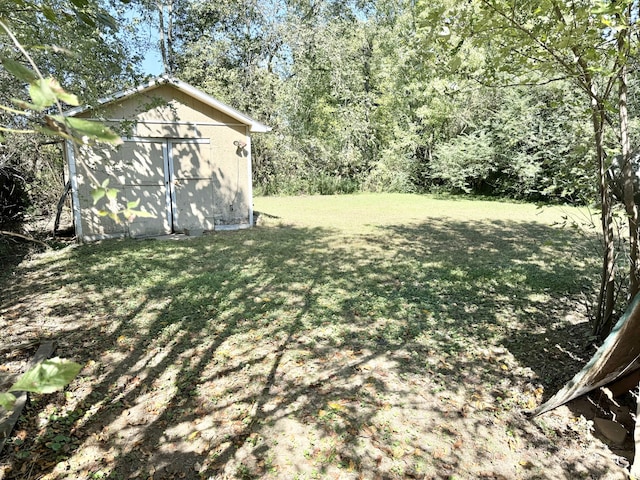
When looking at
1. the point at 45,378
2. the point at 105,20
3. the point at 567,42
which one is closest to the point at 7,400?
the point at 45,378

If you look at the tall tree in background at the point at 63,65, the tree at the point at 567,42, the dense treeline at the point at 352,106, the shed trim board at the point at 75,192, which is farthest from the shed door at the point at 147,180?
the dense treeline at the point at 352,106

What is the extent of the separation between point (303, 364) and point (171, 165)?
704 cm

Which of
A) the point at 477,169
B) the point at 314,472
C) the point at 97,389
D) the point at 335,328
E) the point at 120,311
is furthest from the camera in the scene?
the point at 477,169

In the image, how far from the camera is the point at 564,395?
281 centimetres

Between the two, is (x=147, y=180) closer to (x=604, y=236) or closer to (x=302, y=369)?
(x=302, y=369)

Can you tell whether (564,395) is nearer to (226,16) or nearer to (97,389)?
(97,389)

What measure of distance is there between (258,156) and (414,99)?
8843 millimetres

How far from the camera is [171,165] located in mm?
9141

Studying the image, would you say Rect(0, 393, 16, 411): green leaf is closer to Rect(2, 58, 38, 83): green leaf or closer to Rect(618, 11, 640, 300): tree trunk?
Rect(2, 58, 38, 83): green leaf

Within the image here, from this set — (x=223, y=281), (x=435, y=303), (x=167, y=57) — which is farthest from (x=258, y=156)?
(x=435, y=303)

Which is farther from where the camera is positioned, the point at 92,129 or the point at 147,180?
the point at 147,180

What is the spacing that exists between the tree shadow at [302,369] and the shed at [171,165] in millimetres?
2277

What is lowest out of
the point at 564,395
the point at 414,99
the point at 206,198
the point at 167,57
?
the point at 564,395

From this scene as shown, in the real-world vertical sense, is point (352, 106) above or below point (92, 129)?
above
